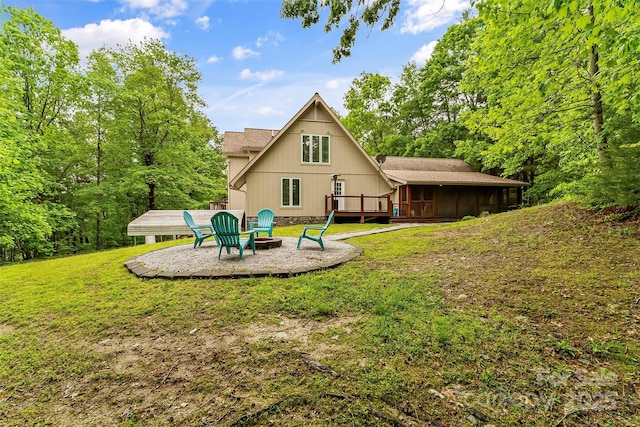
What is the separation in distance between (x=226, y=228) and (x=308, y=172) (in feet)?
32.4

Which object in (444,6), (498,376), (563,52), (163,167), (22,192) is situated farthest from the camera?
(163,167)

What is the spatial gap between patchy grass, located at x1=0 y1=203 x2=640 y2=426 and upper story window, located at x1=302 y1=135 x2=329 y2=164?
11002 millimetres

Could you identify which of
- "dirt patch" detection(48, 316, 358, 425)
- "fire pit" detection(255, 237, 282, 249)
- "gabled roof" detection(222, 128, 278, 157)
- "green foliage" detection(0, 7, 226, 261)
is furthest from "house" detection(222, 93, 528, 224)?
"dirt patch" detection(48, 316, 358, 425)

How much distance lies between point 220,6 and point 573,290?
12.1 meters

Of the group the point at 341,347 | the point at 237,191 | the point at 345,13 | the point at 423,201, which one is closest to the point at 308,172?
the point at 237,191

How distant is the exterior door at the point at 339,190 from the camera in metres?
15.4

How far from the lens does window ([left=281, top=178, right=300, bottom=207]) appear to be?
48.8ft

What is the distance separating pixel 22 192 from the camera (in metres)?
11.5

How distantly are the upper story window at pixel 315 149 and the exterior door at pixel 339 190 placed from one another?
49.1 inches

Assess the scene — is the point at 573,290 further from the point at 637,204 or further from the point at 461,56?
the point at 461,56

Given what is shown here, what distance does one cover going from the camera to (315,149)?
15219mm

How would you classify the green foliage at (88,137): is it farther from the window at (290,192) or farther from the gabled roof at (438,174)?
the gabled roof at (438,174)

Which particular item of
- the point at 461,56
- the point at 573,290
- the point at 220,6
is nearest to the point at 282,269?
the point at 573,290

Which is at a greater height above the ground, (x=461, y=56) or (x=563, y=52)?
(x=461, y=56)
